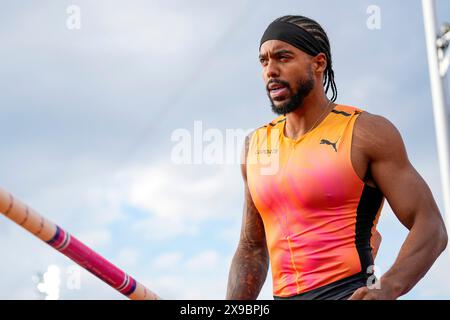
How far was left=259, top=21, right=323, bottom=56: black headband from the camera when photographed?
A: 4.55 metres

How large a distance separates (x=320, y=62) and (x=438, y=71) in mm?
6605

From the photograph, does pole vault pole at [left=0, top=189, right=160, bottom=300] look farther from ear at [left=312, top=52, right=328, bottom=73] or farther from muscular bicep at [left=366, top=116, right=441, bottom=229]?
ear at [left=312, top=52, right=328, bottom=73]

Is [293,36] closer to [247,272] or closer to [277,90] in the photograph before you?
[277,90]

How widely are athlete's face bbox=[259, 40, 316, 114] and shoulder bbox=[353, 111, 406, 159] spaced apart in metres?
0.41

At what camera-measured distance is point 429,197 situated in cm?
420

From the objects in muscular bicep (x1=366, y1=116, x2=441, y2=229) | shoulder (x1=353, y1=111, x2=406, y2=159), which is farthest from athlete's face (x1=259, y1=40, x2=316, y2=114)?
muscular bicep (x1=366, y1=116, x2=441, y2=229)

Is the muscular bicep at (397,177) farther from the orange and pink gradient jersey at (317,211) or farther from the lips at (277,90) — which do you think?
the lips at (277,90)

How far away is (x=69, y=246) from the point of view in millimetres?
3256

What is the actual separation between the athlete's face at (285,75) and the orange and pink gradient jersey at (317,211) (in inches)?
9.3

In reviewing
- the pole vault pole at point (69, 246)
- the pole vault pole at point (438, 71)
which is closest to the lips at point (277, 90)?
the pole vault pole at point (69, 246)

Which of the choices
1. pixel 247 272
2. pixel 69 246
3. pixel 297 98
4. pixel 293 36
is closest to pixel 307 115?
pixel 297 98

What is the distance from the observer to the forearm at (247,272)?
460 centimetres

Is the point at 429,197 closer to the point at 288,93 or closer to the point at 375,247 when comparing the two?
the point at 375,247

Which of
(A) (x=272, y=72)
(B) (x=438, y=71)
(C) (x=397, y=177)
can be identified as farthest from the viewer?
(B) (x=438, y=71)
